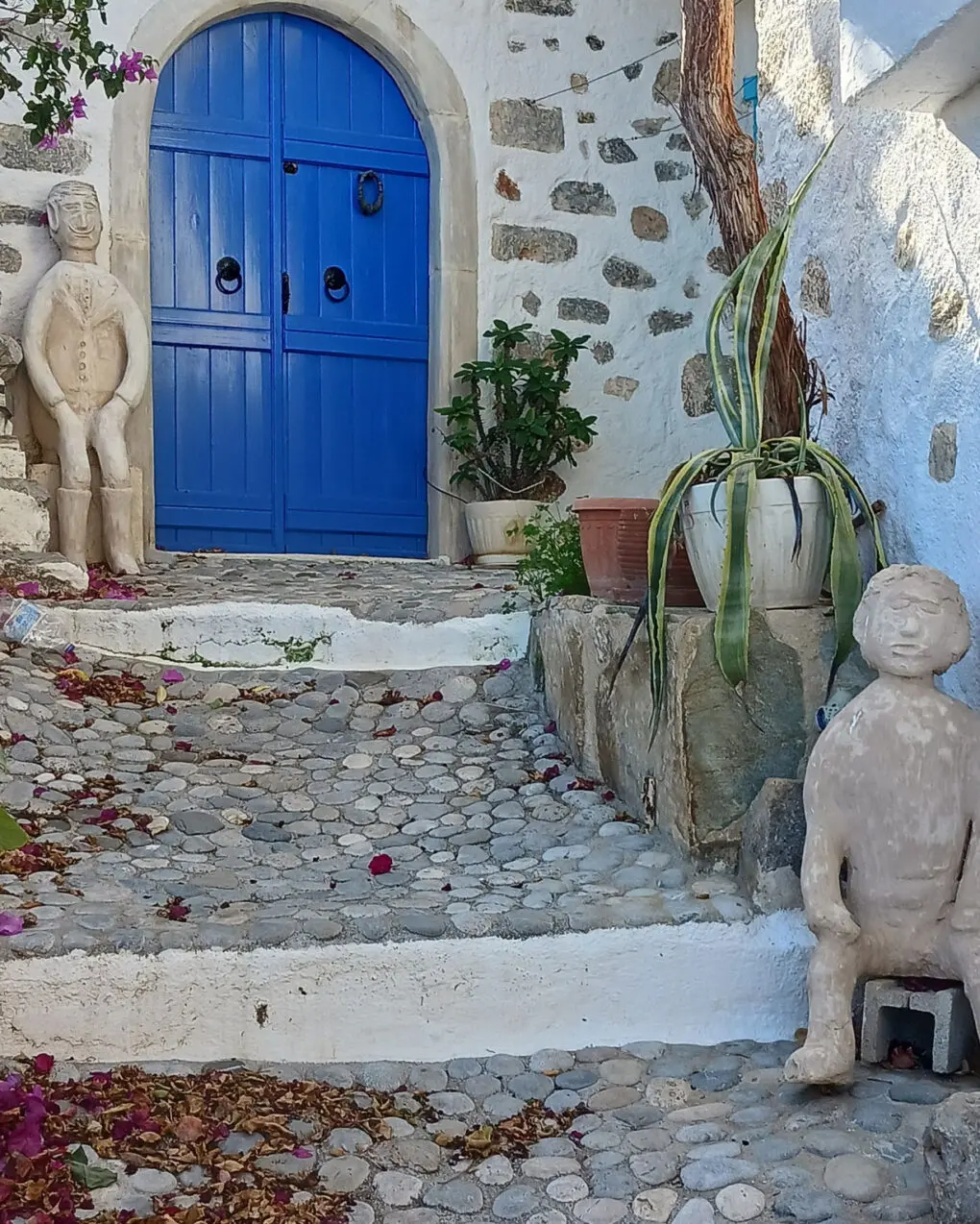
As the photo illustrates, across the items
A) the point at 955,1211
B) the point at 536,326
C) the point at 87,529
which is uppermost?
the point at 536,326

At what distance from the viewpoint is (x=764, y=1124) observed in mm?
1713

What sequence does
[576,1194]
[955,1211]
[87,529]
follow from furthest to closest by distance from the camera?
[87,529] → [576,1194] → [955,1211]

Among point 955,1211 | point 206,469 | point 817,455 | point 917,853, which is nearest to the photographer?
point 955,1211

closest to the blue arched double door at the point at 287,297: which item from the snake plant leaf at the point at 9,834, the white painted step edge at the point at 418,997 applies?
the white painted step edge at the point at 418,997

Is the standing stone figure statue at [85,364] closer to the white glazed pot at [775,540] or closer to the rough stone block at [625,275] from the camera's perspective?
the rough stone block at [625,275]

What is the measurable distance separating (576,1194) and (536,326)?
A: 410 centimetres

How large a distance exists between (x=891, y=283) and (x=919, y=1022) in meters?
1.35

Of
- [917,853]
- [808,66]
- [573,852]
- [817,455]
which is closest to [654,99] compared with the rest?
[808,66]

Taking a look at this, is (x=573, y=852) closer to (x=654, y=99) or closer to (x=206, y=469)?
(x=206, y=469)

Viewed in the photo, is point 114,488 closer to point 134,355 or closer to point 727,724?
point 134,355

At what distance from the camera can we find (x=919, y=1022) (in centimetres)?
190

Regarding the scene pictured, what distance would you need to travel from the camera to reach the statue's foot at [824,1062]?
1736mm

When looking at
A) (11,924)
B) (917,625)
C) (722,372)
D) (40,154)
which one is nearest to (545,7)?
(40,154)

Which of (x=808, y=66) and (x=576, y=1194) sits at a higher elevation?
(x=808, y=66)
